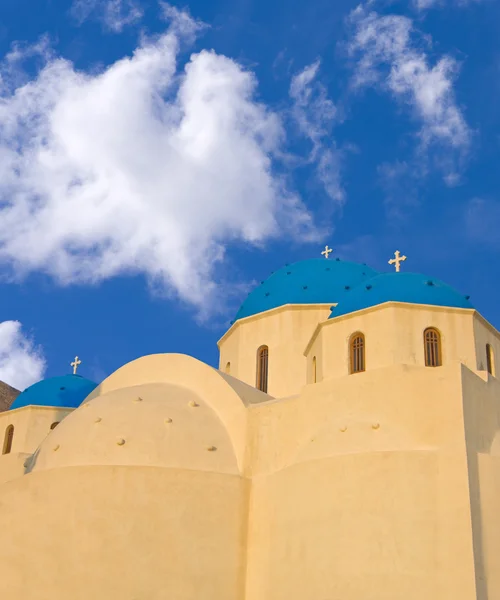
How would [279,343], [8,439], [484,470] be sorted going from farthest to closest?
[8,439] → [279,343] → [484,470]

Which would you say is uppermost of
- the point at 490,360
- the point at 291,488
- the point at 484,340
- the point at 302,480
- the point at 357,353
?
the point at 484,340

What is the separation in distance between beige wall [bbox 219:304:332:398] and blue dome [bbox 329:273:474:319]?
2899 mm

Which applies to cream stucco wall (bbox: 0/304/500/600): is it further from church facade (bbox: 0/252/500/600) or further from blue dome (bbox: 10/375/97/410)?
blue dome (bbox: 10/375/97/410)

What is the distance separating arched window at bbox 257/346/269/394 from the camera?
60.3ft

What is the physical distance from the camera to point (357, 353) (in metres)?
14.7

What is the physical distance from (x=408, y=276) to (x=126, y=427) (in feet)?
20.7

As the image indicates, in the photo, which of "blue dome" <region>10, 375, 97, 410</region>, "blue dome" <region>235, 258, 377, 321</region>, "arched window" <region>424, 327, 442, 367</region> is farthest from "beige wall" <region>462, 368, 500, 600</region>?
"blue dome" <region>10, 375, 97, 410</region>

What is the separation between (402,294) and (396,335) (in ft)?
3.03

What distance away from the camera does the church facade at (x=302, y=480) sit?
38.6 feet

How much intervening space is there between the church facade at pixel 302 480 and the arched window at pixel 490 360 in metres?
0.02

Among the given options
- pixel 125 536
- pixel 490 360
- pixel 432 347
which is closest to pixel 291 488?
pixel 125 536

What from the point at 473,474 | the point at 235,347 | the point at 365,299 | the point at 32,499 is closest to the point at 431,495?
the point at 473,474

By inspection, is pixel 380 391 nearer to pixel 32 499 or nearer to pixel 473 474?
pixel 473 474

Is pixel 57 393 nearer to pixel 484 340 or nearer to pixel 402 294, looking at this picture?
pixel 402 294
